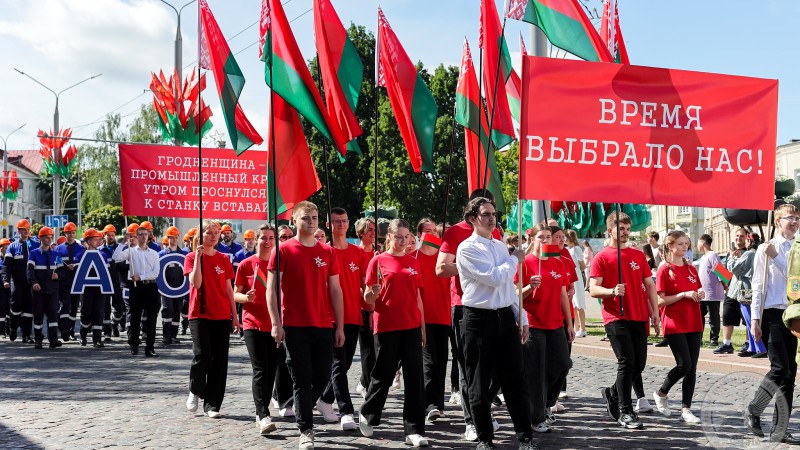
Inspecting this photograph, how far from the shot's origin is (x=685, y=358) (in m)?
8.84

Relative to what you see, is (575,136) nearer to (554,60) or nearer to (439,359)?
(554,60)

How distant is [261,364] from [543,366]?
8.43 ft

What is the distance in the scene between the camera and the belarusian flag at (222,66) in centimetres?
1056

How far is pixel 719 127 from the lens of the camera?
8461 mm

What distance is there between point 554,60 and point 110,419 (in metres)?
5.43

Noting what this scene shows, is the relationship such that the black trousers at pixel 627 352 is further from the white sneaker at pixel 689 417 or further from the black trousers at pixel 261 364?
the black trousers at pixel 261 364

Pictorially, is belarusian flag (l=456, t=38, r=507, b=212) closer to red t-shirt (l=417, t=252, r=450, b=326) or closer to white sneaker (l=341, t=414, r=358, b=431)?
red t-shirt (l=417, t=252, r=450, b=326)

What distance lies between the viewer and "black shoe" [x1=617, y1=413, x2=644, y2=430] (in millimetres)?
8477

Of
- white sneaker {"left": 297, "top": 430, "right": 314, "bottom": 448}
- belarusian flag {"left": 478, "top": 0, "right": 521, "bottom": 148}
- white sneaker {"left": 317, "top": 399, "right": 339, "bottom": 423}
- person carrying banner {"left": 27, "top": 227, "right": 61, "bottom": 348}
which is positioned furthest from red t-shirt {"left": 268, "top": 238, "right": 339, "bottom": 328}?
person carrying banner {"left": 27, "top": 227, "right": 61, "bottom": 348}

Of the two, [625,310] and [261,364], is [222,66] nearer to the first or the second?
[261,364]

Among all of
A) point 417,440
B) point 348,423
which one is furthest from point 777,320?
point 348,423

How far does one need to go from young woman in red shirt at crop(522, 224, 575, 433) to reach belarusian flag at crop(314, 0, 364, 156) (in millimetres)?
2765

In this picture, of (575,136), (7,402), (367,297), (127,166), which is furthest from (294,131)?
(127,166)

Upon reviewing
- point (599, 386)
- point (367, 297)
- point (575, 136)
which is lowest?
point (599, 386)
